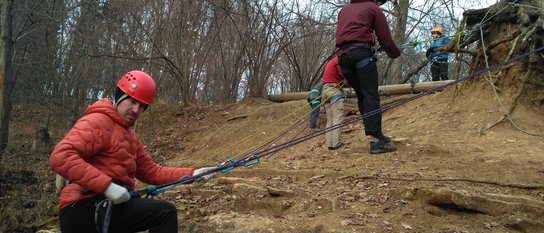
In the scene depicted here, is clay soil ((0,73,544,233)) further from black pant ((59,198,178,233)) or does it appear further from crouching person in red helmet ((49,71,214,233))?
crouching person in red helmet ((49,71,214,233))

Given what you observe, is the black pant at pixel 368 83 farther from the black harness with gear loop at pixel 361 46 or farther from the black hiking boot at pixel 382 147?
the black hiking boot at pixel 382 147

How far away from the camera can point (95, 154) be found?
3219 mm

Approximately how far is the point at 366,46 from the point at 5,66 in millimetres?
12475

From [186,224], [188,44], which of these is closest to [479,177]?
[186,224]

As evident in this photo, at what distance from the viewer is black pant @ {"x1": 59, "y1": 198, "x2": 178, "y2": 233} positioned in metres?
3.17

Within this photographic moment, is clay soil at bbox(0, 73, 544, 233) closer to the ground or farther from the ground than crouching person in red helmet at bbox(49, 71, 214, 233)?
closer to the ground

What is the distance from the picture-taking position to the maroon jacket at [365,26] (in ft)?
19.5

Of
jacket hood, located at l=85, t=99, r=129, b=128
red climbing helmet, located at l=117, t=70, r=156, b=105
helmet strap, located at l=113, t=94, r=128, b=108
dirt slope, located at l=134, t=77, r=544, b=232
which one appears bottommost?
dirt slope, located at l=134, t=77, r=544, b=232

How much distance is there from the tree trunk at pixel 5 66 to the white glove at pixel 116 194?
12.9 m

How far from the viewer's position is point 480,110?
6496 millimetres

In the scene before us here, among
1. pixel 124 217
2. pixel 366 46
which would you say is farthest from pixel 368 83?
pixel 124 217

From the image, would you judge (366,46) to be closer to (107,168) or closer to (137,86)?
(137,86)

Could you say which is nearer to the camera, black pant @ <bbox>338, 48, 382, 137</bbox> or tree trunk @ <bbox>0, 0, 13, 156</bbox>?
black pant @ <bbox>338, 48, 382, 137</bbox>

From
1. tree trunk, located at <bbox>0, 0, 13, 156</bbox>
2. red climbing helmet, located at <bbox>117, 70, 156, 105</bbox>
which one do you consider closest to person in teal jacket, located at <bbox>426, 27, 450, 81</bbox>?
red climbing helmet, located at <bbox>117, 70, 156, 105</bbox>
